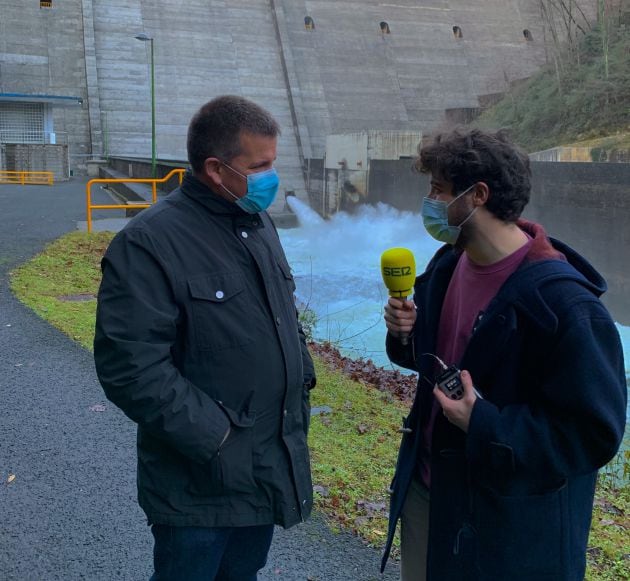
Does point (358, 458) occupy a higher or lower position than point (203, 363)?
lower

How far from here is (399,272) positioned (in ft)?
8.20

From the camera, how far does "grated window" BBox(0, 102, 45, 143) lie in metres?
41.8

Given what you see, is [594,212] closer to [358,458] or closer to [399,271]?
[358,458]

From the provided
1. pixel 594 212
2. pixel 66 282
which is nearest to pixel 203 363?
pixel 66 282

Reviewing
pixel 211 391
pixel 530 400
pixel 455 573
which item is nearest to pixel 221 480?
pixel 211 391

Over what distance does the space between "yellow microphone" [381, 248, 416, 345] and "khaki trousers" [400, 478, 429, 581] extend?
0.64 metres

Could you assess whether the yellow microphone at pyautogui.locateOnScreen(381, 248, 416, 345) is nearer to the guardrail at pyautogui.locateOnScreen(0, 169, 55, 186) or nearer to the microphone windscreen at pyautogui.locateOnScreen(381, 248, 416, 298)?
the microphone windscreen at pyautogui.locateOnScreen(381, 248, 416, 298)

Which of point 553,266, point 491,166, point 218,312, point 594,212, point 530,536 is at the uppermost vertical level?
point 491,166

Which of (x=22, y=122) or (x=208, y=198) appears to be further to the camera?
(x=22, y=122)

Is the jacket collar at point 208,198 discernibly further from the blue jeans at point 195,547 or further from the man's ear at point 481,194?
the blue jeans at point 195,547

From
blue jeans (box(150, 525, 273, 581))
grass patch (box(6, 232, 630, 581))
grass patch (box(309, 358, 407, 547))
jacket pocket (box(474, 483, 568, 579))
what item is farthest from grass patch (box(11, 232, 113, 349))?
jacket pocket (box(474, 483, 568, 579))

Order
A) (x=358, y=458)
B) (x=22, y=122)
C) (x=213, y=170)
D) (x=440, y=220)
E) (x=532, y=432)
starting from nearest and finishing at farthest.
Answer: (x=532, y=432)
(x=440, y=220)
(x=213, y=170)
(x=358, y=458)
(x=22, y=122)

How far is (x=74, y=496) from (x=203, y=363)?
2.44 meters

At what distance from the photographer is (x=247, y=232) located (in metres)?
2.43
